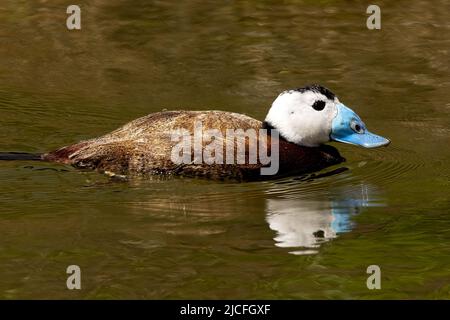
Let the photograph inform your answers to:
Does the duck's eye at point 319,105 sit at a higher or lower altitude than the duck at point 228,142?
higher

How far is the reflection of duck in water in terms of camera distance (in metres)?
9.02

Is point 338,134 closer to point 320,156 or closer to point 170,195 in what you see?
point 320,156

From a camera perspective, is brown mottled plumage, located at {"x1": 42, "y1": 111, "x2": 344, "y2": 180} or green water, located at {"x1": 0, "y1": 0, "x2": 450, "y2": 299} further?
brown mottled plumage, located at {"x1": 42, "y1": 111, "x2": 344, "y2": 180}

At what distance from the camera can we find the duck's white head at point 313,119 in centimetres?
1112

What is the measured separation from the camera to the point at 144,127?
11.1 m

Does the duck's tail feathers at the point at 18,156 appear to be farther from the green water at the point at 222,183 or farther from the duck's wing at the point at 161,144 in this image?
the duck's wing at the point at 161,144

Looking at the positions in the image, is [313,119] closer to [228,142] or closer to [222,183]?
[228,142]

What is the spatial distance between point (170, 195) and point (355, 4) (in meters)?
8.85

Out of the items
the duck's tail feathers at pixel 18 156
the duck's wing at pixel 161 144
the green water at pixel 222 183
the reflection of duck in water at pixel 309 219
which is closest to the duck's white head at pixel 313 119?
the duck's wing at pixel 161 144

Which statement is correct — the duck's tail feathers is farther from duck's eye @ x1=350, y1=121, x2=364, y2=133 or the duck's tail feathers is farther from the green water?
duck's eye @ x1=350, y1=121, x2=364, y2=133

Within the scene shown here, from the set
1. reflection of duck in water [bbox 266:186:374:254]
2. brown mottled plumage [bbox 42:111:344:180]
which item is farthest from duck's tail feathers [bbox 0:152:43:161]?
reflection of duck in water [bbox 266:186:374:254]

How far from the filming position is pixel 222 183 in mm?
10719

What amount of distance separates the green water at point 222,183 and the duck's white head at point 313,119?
412mm

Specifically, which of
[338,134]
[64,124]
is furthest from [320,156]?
[64,124]
